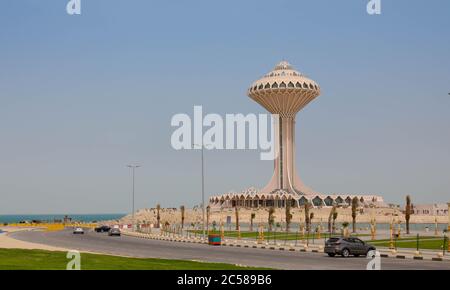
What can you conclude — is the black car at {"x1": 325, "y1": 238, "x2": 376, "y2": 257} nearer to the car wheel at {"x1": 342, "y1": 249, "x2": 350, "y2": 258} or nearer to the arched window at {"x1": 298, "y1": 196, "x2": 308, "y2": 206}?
the car wheel at {"x1": 342, "y1": 249, "x2": 350, "y2": 258}

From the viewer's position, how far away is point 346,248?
138ft

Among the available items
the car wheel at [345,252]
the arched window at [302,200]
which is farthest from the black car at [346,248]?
the arched window at [302,200]

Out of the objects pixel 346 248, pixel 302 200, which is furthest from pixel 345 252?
pixel 302 200

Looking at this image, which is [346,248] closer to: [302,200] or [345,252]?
[345,252]

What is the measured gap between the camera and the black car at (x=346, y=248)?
42.2 metres

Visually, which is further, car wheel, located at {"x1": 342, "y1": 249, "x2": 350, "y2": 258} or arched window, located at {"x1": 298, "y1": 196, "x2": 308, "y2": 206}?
arched window, located at {"x1": 298, "y1": 196, "x2": 308, "y2": 206}

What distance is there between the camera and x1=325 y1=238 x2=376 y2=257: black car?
42188mm

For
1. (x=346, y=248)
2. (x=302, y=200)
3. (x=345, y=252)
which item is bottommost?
(x=345, y=252)

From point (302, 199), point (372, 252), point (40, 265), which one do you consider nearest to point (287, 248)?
point (372, 252)

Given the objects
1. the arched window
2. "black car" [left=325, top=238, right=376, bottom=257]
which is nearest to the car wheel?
"black car" [left=325, top=238, right=376, bottom=257]

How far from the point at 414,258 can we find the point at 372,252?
2.74 m
